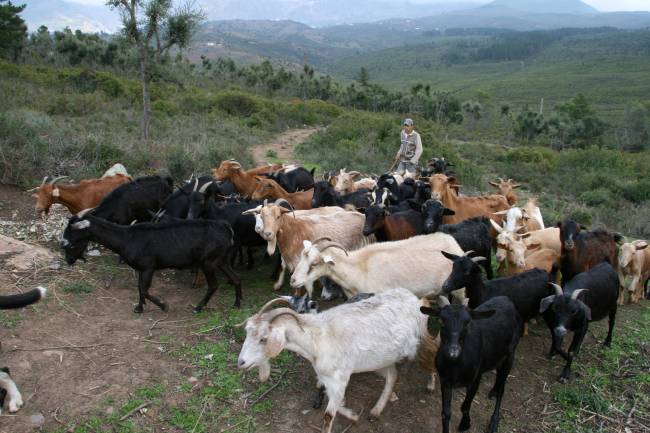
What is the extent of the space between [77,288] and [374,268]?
13.6 feet

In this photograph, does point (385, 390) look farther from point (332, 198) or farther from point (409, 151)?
point (409, 151)

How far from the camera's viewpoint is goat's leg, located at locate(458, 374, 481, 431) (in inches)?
196

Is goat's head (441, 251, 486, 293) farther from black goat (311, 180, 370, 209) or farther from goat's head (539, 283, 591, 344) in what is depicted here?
black goat (311, 180, 370, 209)

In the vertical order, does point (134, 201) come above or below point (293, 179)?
above

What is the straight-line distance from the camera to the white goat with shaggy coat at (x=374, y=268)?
605cm

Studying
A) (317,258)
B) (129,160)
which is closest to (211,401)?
(317,258)

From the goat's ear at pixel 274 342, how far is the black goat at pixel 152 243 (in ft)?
8.44

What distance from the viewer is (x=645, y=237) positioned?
49.2 ft

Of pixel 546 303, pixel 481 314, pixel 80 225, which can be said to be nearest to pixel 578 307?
pixel 546 303

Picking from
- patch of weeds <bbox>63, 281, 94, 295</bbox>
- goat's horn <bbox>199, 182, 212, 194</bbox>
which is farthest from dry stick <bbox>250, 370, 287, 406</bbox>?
goat's horn <bbox>199, 182, 212, 194</bbox>

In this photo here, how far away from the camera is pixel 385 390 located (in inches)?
207

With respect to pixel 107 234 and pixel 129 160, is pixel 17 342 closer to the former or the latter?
pixel 107 234

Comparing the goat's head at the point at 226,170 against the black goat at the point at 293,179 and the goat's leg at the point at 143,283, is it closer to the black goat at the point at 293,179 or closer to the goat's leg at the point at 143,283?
the black goat at the point at 293,179

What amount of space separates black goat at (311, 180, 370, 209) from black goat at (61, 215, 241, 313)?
248 cm
